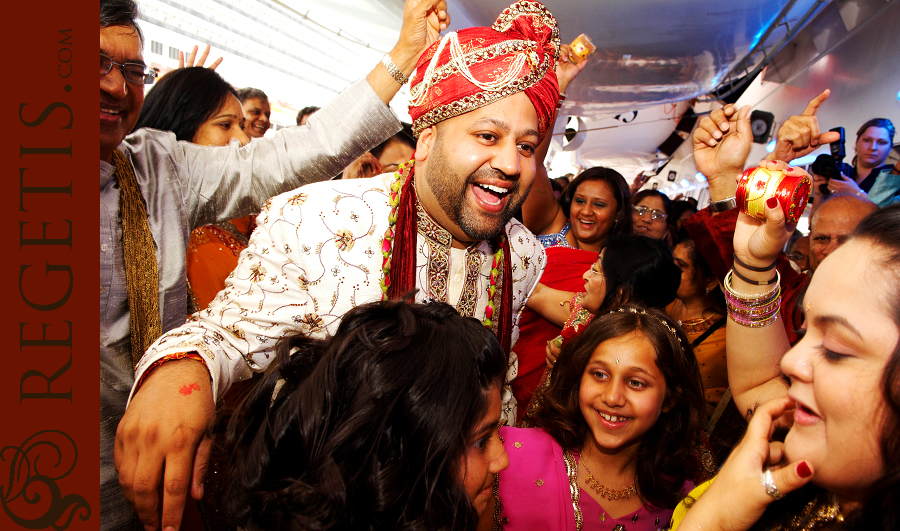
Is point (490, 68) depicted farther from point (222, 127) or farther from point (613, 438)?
point (222, 127)

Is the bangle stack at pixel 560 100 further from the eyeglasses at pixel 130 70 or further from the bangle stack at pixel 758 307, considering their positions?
the eyeglasses at pixel 130 70

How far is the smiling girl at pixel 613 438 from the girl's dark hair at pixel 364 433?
→ 644 millimetres

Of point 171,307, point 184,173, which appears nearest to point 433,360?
point 171,307

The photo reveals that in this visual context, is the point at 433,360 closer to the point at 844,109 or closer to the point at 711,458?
the point at 711,458

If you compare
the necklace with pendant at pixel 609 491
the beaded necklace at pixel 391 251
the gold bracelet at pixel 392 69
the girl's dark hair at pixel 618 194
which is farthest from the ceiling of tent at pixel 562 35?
the necklace with pendant at pixel 609 491

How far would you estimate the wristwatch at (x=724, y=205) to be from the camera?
5.13 ft

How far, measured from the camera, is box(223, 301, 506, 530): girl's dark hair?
0.86m

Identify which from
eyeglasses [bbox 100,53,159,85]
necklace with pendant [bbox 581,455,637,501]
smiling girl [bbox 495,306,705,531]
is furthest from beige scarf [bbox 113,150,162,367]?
necklace with pendant [bbox 581,455,637,501]

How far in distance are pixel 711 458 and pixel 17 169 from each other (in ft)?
6.43

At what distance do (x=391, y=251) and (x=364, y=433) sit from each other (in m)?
0.60

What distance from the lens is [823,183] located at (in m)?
3.58

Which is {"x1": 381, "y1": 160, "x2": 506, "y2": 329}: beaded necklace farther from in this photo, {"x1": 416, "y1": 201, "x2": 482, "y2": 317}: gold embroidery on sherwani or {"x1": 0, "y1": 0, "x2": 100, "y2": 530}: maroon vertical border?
{"x1": 0, "y1": 0, "x2": 100, "y2": 530}: maroon vertical border

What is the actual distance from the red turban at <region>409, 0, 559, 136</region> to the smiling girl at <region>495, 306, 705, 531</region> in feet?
2.40

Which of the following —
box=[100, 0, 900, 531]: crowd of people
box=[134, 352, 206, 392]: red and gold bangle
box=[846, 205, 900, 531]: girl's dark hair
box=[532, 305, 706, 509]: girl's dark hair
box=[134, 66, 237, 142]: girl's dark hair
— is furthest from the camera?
box=[134, 66, 237, 142]: girl's dark hair
